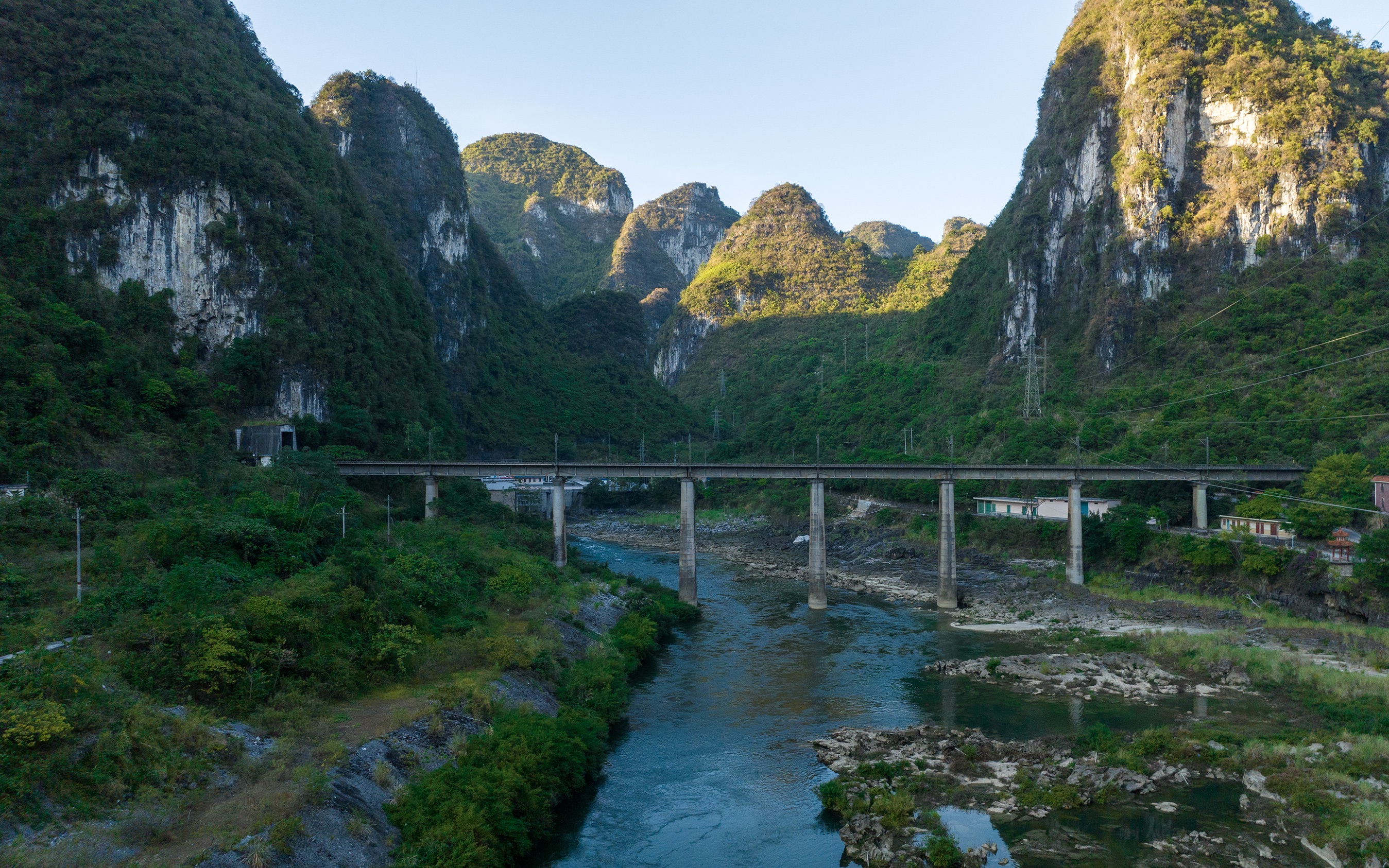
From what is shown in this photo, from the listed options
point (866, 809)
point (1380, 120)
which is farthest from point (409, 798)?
point (1380, 120)

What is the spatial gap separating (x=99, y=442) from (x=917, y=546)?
65627 millimetres

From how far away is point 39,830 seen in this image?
16.2 meters

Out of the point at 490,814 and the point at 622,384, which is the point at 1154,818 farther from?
the point at 622,384

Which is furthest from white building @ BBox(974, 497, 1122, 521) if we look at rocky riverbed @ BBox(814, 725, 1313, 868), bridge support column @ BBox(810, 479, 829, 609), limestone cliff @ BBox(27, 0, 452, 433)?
limestone cliff @ BBox(27, 0, 452, 433)

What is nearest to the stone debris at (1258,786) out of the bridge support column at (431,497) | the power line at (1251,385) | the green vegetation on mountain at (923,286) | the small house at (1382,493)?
the small house at (1382,493)

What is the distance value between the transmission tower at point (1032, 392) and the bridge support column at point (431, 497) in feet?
210

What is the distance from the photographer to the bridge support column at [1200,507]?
207 feet

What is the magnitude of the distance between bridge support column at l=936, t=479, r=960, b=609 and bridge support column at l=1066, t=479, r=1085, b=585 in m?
9.03

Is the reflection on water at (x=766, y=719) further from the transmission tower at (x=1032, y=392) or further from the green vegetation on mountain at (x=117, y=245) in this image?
the transmission tower at (x=1032, y=392)

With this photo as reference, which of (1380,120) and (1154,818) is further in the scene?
(1380,120)

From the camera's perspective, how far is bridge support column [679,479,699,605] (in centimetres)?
6103

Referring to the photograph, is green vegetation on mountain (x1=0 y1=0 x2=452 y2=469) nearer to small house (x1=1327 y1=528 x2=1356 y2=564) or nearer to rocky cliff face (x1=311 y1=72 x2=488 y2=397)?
rocky cliff face (x1=311 y1=72 x2=488 y2=397)

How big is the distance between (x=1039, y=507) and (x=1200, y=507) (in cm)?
1362

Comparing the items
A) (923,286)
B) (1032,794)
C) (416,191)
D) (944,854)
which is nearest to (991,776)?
(1032,794)
